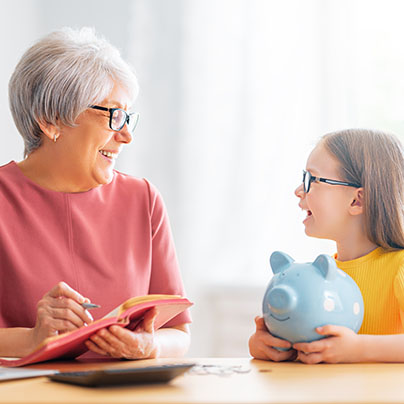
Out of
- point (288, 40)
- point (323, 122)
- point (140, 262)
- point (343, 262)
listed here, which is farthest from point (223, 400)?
point (288, 40)

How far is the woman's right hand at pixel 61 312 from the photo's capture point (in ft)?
4.14

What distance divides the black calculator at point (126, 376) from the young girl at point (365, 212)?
370 mm

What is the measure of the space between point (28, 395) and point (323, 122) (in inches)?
81.4

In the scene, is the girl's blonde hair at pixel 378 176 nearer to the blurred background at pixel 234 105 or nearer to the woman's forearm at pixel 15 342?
the woman's forearm at pixel 15 342

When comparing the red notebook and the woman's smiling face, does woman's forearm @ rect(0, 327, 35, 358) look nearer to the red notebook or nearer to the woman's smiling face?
the red notebook

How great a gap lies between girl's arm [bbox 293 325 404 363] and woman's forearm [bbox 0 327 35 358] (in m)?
0.62

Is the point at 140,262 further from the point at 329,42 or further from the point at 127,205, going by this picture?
the point at 329,42

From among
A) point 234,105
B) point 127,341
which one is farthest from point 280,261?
point 234,105

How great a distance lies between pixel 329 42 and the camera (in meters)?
2.65

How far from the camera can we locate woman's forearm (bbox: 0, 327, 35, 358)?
139cm

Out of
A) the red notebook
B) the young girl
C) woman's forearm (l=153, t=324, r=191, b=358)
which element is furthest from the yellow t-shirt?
woman's forearm (l=153, t=324, r=191, b=358)

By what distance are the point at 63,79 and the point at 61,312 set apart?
65 cm

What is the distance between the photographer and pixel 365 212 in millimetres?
1332

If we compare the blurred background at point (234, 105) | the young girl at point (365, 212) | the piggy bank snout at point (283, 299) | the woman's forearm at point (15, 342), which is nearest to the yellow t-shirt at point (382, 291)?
the young girl at point (365, 212)
